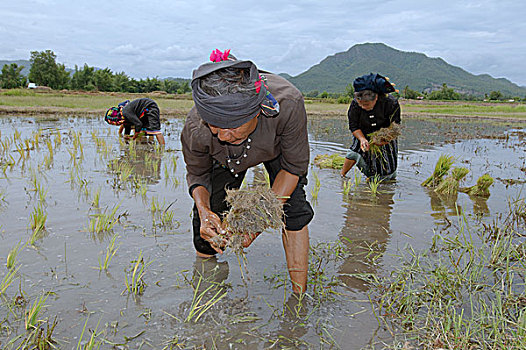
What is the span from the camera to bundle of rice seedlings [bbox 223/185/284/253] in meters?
2.05

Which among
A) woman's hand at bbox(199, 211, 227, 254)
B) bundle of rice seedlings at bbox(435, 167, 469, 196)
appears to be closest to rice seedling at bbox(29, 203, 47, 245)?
woman's hand at bbox(199, 211, 227, 254)

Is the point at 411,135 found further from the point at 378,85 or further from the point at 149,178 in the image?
the point at 149,178

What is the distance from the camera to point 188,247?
10.3 feet

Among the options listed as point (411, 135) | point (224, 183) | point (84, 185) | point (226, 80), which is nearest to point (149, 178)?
point (84, 185)

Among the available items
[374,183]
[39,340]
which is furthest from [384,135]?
[39,340]

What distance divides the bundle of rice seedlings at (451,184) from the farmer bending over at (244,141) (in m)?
3.19

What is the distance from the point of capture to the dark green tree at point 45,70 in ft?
151

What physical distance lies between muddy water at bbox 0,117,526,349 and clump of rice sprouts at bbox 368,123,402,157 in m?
0.59

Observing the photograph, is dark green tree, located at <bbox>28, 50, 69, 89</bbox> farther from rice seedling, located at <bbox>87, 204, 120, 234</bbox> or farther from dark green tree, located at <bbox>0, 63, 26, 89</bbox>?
rice seedling, located at <bbox>87, 204, 120, 234</bbox>

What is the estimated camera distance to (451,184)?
4922mm

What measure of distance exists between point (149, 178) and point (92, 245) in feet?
7.48

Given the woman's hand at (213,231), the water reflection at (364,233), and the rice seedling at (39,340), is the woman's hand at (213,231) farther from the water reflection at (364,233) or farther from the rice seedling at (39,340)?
the water reflection at (364,233)

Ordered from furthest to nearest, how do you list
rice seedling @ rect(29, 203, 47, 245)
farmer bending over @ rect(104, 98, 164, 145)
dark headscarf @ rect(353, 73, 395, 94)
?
farmer bending over @ rect(104, 98, 164, 145), dark headscarf @ rect(353, 73, 395, 94), rice seedling @ rect(29, 203, 47, 245)

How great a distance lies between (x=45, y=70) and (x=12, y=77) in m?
3.73
